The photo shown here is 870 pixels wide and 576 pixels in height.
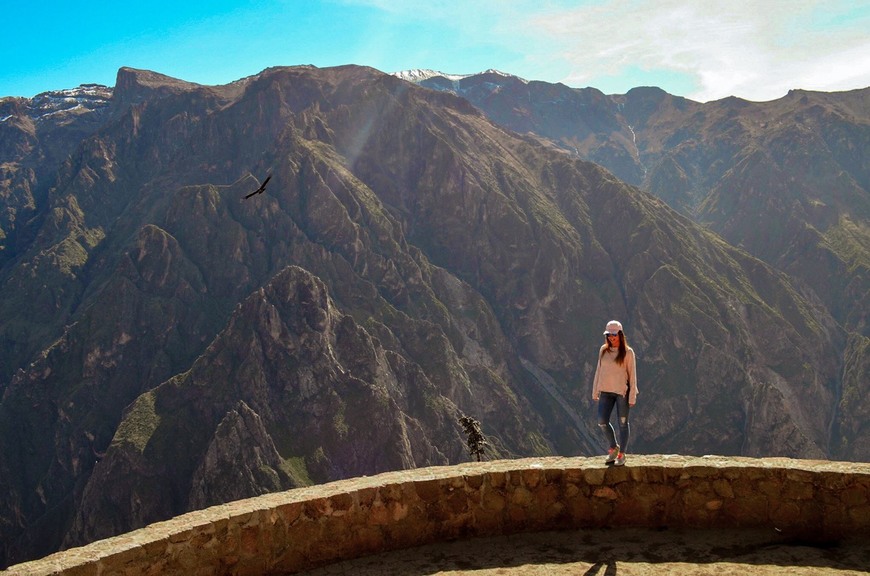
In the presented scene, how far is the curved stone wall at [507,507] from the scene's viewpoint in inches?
432

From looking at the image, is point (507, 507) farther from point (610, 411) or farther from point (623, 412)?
point (623, 412)

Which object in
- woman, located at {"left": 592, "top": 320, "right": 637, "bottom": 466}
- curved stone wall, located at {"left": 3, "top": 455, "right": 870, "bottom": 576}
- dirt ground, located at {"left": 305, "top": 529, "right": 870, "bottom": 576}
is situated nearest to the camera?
dirt ground, located at {"left": 305, "top": 529, "right": 870, "bottom": 576}

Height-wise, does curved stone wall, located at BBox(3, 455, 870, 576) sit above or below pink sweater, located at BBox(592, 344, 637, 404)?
below

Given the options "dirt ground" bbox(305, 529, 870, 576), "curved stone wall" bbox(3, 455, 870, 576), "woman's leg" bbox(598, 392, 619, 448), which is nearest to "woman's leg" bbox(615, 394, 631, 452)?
"woman's leg" bbox(598, 392, 619, 448)

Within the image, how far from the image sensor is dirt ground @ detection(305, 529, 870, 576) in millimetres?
10352

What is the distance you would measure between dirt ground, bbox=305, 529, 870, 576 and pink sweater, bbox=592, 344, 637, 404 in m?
3.04

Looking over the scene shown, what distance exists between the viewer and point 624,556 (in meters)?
10.9

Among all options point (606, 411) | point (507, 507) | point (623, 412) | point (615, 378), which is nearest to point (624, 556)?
point (507, 507)

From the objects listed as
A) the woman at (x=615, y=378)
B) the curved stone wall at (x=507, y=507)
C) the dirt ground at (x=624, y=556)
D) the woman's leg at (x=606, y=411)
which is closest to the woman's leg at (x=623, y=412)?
the woman at (x=615, y=378)

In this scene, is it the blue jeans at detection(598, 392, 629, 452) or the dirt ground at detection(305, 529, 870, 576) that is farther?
the blue jeans at detection(598, 392, 629, 452)

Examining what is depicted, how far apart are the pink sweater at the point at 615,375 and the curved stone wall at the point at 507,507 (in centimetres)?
181

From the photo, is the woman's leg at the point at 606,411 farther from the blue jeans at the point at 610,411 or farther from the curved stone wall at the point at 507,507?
the curved stone wall at the point at 507,507

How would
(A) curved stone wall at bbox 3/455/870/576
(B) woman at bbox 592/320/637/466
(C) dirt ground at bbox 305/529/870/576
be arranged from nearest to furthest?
(C) dirt ground at bbox 305/529/870/576 < (A) curved stone wall at bbox 3/455/870/576 < (B) woman at bbox 592/320/637/466

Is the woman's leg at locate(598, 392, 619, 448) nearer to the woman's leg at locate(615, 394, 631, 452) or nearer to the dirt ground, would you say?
the woman's leg at locate(615, 394, 631, 452)
